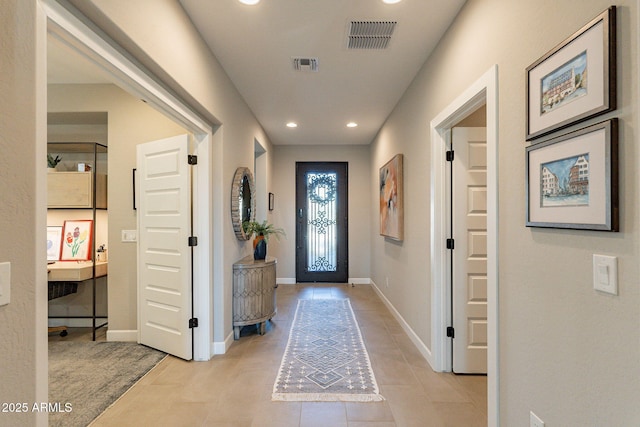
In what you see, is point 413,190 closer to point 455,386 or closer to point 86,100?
point 455,386

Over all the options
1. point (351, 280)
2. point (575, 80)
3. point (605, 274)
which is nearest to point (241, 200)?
point (575, 80)

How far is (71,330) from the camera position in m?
3.77

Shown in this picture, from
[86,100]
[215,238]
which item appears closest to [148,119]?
[86,100]

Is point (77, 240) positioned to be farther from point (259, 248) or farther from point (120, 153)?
point (259, 248)

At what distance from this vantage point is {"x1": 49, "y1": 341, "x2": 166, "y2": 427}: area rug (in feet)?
7.18

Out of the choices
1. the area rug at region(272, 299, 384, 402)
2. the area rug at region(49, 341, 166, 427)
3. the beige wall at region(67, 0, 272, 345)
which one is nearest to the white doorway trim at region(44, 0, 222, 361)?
the beige wall at region(67, 0, 272, 345)

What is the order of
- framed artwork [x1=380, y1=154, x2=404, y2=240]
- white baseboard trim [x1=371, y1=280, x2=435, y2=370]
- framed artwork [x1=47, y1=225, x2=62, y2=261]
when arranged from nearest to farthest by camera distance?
white baseboard trim [x1=371, y1=280, x2=435, y2=370]
framed artwork [x1=47, y1=225, x2=62, y2=261]
framed artwork [x1=380, y1=154, x2=404, y2=240]

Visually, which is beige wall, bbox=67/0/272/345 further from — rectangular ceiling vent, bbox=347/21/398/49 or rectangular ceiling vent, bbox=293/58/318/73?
rectangular ceiling vent, bbox=347/21/398/49

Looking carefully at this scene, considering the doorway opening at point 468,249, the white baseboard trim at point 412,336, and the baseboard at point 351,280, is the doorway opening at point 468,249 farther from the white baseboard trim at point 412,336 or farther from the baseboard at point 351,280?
the baseboard at point 351,280

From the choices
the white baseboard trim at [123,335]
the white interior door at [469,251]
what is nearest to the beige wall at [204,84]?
the white baseboard trim at [123,335]

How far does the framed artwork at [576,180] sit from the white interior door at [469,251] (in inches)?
47.6

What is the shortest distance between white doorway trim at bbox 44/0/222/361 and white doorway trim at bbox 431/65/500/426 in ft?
6.61

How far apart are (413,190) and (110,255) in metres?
3.30
